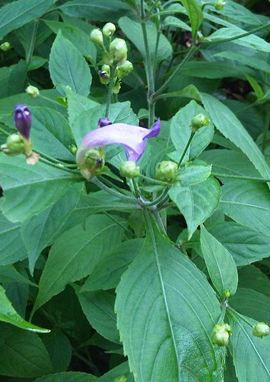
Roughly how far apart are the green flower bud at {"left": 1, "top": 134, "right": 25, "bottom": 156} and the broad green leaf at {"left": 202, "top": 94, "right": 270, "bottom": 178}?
79 centimetres

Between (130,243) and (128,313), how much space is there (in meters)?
0.26

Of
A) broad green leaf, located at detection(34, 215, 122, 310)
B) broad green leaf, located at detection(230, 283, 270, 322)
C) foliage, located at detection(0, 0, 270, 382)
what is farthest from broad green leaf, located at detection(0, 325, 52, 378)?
broad green leaf, located at detection(230, 283, 270, 322)

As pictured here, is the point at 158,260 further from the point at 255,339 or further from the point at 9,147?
the point at 9,147

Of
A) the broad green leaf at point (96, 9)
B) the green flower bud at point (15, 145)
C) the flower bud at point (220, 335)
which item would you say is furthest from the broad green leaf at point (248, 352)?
the broad green leaf at point (96, 9)

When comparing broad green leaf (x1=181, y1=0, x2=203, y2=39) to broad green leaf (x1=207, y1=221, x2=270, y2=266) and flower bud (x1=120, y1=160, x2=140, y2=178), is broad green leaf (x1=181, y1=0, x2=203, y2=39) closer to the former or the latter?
broad green leaf (x1=207, y1=221, x2=270, y2=266)

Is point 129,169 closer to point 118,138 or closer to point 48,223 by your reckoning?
point 118,138

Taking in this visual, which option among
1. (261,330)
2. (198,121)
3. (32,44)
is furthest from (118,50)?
(32,44)

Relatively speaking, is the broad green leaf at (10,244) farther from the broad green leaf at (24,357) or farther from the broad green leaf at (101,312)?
the broad green leaf at (24,357)

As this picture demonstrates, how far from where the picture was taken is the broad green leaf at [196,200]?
3.49 ft

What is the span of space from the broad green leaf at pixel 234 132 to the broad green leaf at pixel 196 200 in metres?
0.52

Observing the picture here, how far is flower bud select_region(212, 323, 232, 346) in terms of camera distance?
110 centimetres

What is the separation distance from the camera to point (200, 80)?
89.0 inches

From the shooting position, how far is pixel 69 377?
4.96 ft

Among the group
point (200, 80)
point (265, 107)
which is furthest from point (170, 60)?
point (265, 107)
